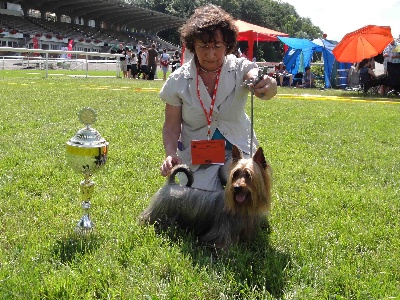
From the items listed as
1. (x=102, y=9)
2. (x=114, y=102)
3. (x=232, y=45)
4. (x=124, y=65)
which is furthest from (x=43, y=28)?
(x=232, y=45)

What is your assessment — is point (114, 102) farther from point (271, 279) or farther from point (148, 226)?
point (271, 279)

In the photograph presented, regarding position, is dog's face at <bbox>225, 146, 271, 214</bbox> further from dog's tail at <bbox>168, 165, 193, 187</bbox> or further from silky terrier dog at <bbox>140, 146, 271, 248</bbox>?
dog's tail at <bbox>168, 165, 193, 187</bbox>

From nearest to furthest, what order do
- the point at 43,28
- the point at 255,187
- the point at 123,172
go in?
the point at 255,187 < the point at 123,172 < the point at 43,28

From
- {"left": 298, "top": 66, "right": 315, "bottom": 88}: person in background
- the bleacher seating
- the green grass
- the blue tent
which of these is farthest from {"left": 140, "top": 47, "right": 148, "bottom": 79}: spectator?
the bleacher seating

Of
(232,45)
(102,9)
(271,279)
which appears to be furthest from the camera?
(102,9)

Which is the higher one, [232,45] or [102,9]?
[102,9]

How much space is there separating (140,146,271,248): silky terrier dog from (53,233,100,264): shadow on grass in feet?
1.35

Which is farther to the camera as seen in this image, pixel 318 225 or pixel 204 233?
pixel 318 225

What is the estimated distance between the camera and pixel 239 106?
3.21 metres

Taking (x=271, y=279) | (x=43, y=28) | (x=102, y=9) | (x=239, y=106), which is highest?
(x=102, y=9)

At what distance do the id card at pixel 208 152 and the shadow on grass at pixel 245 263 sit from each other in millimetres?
483

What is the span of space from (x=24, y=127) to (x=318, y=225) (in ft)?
15.4

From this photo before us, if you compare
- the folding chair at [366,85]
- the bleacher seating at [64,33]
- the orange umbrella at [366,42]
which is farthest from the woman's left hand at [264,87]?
the bleacher seating at [64,33]

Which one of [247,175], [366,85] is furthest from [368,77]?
[247,175]
